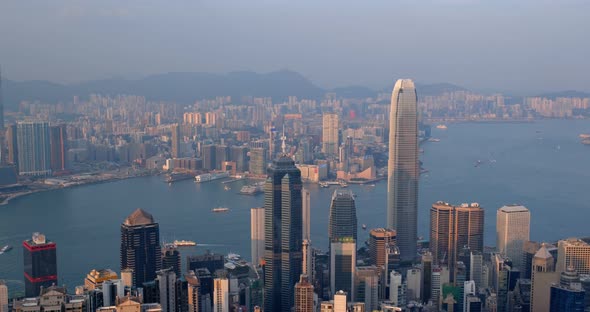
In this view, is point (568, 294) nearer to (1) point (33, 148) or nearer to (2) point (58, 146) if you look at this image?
(1) point (33, 148)

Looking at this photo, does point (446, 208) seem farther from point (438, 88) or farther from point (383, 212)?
point (438, 88)

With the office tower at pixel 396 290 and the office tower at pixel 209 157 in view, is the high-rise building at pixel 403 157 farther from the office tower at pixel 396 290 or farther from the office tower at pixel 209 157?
the office tower at pixel 209 157

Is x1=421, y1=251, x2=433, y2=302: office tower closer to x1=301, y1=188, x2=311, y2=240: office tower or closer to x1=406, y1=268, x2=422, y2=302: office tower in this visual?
x1=406, y1=268, x2=422, y2=302: office tower

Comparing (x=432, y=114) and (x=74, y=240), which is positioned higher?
(x=432, y=114)

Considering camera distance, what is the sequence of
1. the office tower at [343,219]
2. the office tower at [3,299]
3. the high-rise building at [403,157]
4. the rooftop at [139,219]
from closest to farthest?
the office tower at [3,299] → the rooftop at [139,219] → the office tower at [343,219] → the high-rise building at [403,157]

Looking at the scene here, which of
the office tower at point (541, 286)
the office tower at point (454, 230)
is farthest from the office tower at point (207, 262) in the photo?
the office tower at point (541, 286)

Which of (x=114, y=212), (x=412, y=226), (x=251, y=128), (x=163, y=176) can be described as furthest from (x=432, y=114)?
(x=114, y=212)

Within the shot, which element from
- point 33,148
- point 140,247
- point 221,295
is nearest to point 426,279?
point 221,295

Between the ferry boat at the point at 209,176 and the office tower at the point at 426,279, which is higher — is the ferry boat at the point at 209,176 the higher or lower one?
the higher one
